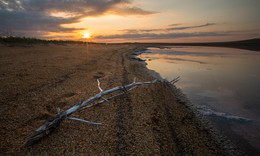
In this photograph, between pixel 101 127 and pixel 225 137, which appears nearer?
pixel 101 127

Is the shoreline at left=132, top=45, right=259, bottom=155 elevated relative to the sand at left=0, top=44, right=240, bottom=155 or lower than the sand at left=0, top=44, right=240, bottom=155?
lower

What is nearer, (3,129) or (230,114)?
(3,129)

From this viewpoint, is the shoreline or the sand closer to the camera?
the sand

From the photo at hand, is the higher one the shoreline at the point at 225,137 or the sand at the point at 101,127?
the sand at the point at 101,127

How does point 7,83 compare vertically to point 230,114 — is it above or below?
above

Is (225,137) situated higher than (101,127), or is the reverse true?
(101,127)

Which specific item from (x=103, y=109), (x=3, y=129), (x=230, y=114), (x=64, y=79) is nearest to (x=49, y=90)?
(x=64, y=79)

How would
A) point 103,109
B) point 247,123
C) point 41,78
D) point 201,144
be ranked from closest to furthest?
point 201,144
point 103,109
point 247,123
point 41,78

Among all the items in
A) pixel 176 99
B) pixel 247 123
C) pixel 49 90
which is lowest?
pixel 247 123

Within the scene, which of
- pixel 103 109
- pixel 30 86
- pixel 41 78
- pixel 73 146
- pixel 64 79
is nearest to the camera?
pixel 73 146

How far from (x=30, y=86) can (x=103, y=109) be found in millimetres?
2709

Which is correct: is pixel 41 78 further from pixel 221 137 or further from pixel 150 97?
pixel 221 137

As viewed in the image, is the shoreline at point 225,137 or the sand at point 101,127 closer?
the sand at point 101,127

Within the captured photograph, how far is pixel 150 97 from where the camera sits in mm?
4176
